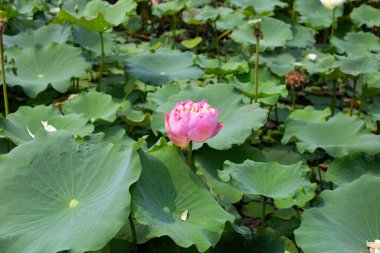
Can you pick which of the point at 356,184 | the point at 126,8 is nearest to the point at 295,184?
the point at 356,184

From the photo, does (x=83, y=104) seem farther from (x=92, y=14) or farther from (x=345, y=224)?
(x=345, y=224)

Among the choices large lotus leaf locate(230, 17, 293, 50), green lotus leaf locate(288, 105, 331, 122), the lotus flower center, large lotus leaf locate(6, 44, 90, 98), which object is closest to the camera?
the lotus flower center

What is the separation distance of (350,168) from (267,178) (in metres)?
0.48

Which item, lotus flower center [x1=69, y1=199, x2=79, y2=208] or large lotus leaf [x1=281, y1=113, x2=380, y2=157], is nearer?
lotus flower center [x1=69, y1=199, x2=79, y2=208]

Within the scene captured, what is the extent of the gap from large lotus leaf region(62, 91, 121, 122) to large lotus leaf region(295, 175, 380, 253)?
1001mm

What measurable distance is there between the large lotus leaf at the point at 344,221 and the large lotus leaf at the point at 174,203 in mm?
266

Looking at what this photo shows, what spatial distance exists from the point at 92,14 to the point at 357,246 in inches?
89.1

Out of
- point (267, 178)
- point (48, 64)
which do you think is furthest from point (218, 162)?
point (48, 64)

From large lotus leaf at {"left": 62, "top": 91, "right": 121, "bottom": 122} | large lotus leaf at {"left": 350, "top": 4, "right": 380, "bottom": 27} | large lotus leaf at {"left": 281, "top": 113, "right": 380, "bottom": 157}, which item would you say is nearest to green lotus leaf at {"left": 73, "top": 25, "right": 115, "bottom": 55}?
large lotus leaf at {"left": 62, "top": 91, "right": 121, "bottom": 122}

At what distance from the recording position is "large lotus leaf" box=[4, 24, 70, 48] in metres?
3.01

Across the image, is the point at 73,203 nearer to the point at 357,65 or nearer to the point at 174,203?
the point at 174,203

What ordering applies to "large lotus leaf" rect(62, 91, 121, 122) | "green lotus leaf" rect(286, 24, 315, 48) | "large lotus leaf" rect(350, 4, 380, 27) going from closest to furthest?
"large lotus leaf" rect(62, 91, 121, 122), "green lotus leaf" rect(286, 24, 315, 48), "large lotus leaf" rect(350, 4, 380, 27)

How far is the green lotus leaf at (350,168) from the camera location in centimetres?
201

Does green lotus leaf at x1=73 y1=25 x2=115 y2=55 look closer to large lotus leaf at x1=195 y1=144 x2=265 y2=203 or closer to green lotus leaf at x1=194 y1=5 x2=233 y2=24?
green lotus leaf at x1=194 y1=5 x2=233 y2=24
